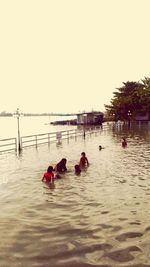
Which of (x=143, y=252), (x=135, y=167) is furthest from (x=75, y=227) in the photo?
(x=135, y=167)

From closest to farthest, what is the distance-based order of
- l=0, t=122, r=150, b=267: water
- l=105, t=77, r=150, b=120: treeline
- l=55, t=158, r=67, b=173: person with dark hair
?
l=0, t=122, r=150, b=267: water → l=55, t=158, r=67, b=173: person with dark hair → l=105, t=77, r=150, b=120: treeline

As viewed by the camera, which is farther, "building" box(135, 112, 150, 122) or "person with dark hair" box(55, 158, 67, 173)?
"building" box(135, 112, 150, 122)

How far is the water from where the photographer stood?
24.5 feet

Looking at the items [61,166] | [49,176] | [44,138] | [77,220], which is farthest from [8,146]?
[77,220]

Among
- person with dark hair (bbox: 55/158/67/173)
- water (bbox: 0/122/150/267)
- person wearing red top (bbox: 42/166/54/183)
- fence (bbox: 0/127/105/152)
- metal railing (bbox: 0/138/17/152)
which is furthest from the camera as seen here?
fence (bbox: 0/127/105/152)

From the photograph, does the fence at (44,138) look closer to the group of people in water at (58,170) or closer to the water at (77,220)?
the group of people in water at (58,170)

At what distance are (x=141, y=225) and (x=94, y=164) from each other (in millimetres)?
12095

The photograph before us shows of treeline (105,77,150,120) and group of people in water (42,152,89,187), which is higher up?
treeline (105,77,150,120)

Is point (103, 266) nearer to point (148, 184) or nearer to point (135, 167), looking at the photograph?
point (148, 184)

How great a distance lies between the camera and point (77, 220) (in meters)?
9.95

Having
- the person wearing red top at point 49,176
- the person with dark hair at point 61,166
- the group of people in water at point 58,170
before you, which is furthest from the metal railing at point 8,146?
the person wearing red top at point 49,176

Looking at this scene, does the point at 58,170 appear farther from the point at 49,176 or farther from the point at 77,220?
the point at 77,220

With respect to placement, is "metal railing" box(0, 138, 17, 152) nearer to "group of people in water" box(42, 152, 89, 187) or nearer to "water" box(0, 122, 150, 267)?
"group of people in water" box(42, 152, 89, 187)

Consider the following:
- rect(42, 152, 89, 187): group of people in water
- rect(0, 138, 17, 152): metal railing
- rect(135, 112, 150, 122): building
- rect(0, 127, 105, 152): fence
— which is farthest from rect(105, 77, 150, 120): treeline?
rect(42, 152, 89, 187): group of people in water
